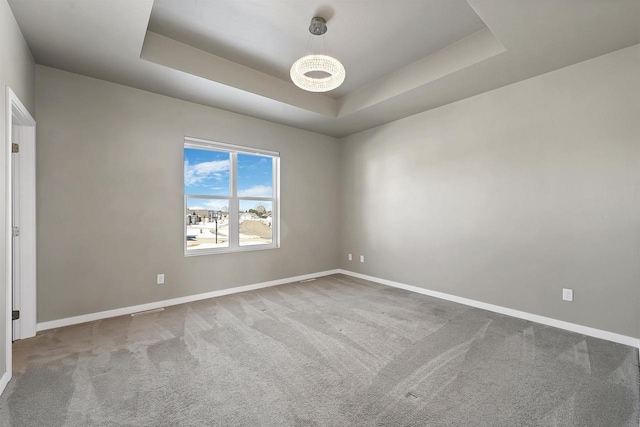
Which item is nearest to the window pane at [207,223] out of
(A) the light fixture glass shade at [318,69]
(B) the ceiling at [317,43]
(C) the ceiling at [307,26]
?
(B) the ceiling at [317,43]

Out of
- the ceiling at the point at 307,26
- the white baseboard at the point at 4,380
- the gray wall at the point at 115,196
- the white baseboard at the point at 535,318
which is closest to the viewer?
the white baseboard at the point at 4,380

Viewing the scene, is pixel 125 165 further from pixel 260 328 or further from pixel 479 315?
pixel 479 315

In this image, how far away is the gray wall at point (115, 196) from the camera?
3025 millimetres

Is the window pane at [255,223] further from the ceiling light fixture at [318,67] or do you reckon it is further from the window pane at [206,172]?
the ceiling light fixture at [318,67]

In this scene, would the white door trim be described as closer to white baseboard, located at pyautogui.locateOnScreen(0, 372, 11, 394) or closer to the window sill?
white baseboard, located at pyautogui.locateOnScreen(0, 372, 11, 394)

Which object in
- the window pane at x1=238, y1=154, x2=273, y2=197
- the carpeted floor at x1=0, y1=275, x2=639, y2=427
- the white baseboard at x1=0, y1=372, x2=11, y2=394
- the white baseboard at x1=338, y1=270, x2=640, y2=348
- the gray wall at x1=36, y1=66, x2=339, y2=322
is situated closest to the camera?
the carpeted floor at x1=0, y1=275, x2=639, y2=427

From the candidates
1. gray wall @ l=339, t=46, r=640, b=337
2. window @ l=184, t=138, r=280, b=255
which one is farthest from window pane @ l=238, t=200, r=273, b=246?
gray wall @ l=339, t=46, r=640, b=337

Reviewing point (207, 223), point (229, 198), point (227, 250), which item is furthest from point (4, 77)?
point (227, 250)

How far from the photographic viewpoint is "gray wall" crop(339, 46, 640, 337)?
2723 millimetres

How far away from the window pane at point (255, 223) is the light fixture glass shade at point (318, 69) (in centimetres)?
233

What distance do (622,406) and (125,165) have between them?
193 inches

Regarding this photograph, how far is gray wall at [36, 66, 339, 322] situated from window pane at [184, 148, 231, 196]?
185 mm

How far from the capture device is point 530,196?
3.28 metres

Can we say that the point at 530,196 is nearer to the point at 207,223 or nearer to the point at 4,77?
the point at 207,223
